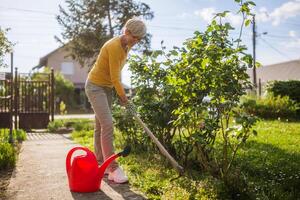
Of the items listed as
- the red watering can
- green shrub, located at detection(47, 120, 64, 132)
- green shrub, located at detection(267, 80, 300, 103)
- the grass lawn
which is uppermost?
green shrub, located at detection(267, 80, 300, 103)

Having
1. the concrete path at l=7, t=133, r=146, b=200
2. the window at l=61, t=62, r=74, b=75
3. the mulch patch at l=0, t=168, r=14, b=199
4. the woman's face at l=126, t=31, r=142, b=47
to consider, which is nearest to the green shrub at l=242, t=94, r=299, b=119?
the concrete path at l=7, t=133, r=146, b=200

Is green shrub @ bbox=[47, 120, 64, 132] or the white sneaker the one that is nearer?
the white sneaker

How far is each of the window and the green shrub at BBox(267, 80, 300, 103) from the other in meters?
28.0

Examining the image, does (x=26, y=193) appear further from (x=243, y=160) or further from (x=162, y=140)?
(x=243, y=160)

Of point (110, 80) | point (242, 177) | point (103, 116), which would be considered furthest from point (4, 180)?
point (242, 177)

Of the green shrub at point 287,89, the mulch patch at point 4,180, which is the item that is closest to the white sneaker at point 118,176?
the mulch patch at point 4,180

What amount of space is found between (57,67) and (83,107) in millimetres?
7460

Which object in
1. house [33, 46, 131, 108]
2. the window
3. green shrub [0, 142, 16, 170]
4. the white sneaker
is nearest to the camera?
the white sneaker

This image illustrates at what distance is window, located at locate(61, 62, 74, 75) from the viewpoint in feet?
128

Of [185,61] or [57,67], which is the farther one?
[57,67]

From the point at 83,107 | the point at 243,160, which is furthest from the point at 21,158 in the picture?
the point at 83,107

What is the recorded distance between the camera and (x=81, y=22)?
18.7 m

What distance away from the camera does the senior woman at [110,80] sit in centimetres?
388

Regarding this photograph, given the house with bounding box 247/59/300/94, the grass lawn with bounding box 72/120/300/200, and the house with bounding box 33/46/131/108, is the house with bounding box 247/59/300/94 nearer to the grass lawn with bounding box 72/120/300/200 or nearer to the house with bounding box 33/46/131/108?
the house with bounding box 33/46/131/108
